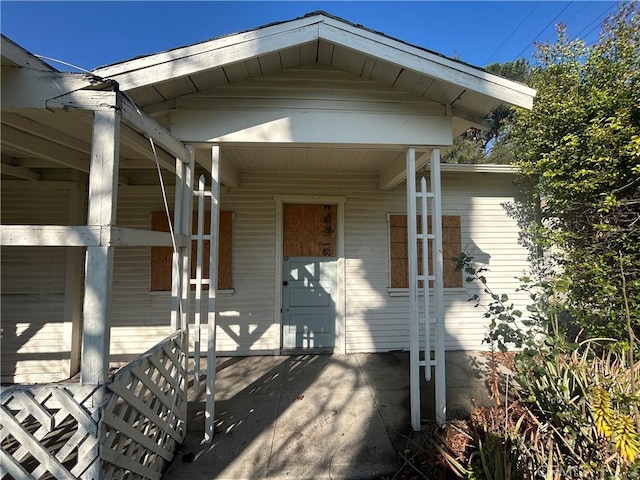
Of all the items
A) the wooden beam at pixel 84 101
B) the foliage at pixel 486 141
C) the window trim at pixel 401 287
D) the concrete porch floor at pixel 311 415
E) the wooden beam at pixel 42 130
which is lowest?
the concrete porch floor at pixel 311 415

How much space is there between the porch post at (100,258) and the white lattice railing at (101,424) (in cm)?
14

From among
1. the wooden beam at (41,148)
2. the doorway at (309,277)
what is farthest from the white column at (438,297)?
the wooden beam at (41,148)

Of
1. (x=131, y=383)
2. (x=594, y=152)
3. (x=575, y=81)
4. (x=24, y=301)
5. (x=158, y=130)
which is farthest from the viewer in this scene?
(x=575, y=81)

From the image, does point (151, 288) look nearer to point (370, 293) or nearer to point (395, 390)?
point (370, 293)

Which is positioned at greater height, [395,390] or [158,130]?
[158,130]

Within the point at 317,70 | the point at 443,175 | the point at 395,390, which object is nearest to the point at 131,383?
the point at 395,390

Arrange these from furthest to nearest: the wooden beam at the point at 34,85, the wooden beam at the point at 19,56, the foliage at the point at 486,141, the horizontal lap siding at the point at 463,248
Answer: the foliage at the point at 486,141, the horizontal lap siding at the point at 463,248, the wooden beam at the point at 34,85, the wooden beam at the point at 19,56

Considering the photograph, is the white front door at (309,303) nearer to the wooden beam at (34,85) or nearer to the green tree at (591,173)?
the green tree at (591,173)

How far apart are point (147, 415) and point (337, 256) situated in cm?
312

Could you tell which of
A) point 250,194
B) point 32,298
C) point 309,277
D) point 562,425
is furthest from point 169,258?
point 562,425

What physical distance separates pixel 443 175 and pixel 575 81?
2246 mm

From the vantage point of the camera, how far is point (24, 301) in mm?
3900

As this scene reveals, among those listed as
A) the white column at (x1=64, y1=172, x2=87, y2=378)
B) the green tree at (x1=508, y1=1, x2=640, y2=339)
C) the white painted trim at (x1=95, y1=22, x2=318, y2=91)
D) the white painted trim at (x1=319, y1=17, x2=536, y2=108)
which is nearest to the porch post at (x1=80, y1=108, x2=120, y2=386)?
the white painted trim at (x1=95, y1=22, x2=318, y2=91)

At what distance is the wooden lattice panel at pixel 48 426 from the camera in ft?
4.59
